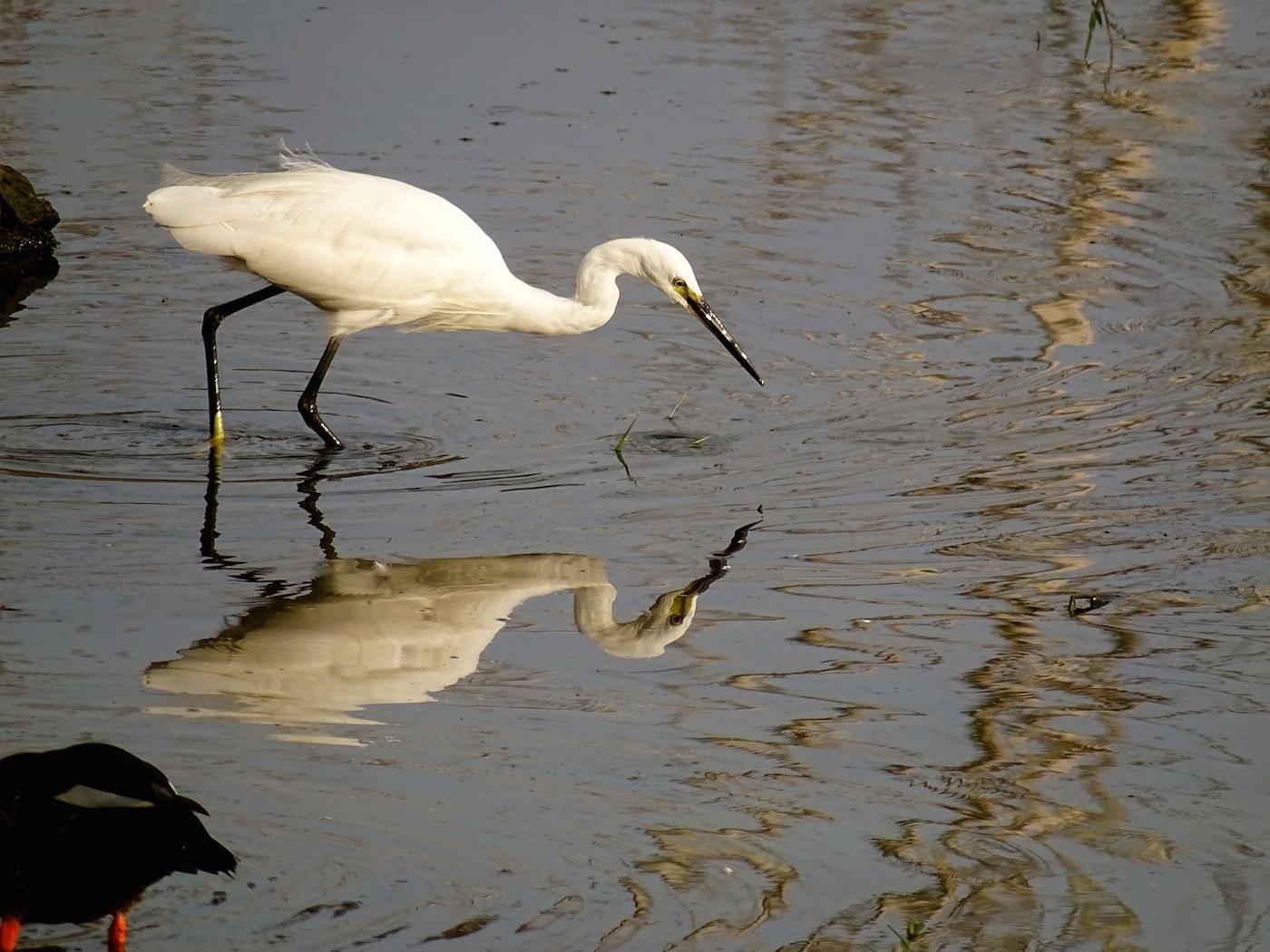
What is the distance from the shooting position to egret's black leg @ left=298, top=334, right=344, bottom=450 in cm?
742

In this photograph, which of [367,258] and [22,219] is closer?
[367,258]

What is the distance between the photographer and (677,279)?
7742 millimetres

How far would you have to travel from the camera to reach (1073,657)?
5.54 m

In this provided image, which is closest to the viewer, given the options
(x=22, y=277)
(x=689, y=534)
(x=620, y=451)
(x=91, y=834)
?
(x=91, y=834)

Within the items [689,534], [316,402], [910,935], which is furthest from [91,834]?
[316,402]

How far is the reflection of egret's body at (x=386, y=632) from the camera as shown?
5078mm

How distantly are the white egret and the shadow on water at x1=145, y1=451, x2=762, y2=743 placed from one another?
4.26 feet

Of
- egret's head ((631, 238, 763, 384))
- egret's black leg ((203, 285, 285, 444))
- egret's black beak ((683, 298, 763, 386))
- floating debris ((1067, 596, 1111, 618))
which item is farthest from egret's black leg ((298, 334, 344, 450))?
floating debris ((1067, 596, 1111, 618))

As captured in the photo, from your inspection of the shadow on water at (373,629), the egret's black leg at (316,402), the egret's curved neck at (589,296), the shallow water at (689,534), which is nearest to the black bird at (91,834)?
the shallow water at (689,534)

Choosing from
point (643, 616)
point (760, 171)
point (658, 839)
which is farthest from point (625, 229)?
point (658, 839)

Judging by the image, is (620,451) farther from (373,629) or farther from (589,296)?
(373,629)

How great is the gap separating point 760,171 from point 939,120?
1837mm

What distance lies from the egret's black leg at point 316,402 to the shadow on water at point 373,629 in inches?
31.6

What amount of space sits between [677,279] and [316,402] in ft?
4.98
